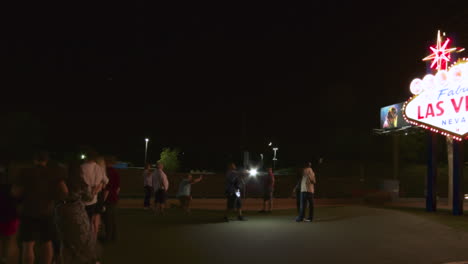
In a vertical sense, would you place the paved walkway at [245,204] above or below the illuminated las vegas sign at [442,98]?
below

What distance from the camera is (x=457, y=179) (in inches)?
658

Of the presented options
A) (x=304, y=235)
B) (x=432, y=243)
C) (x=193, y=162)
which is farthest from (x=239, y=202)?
(x=193, y=162)

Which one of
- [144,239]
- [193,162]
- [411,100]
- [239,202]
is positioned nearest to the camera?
[144,239]

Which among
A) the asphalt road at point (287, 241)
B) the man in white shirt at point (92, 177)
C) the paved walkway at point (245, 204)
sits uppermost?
the man in white shirt at point (92, 177)

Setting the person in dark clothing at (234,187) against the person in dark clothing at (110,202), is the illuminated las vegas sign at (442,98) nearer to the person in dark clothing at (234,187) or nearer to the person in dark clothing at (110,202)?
the person in dark clothing at (234,187)

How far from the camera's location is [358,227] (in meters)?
12.5

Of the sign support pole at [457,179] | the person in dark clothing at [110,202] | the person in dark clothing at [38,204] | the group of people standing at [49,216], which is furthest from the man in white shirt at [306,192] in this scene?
the person in dark clothing at [38,204]

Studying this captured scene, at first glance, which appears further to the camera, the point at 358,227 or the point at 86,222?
the point at 358,227

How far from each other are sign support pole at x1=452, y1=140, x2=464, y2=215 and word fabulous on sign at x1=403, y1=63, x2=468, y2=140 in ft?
2.19

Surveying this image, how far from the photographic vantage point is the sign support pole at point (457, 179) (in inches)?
647

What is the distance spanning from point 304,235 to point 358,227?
214cm

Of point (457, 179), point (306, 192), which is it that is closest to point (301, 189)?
point (306, 192)

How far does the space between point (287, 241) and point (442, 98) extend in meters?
9.43

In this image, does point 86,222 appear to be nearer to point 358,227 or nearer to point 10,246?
point 10,246
